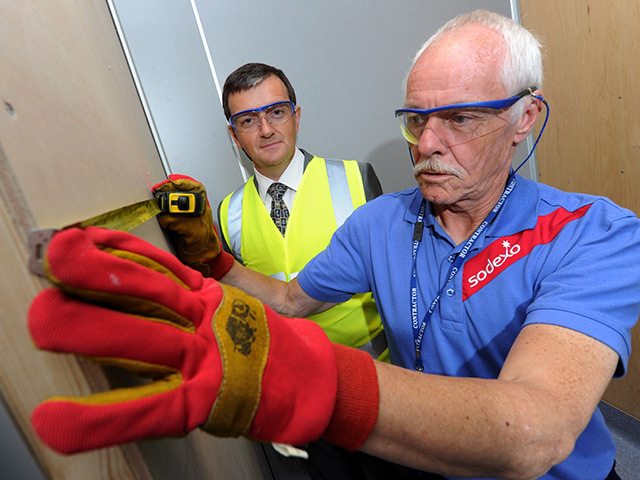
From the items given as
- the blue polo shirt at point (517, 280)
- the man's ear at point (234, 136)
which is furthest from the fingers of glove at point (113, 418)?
the man's ear at point (234, 136)

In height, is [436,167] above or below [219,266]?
above

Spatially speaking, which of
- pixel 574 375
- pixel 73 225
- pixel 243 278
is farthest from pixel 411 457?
pixel 243 278

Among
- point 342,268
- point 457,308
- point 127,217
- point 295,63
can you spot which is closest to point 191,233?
point 127,217

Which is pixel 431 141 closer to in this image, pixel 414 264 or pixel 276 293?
pixel 414 264

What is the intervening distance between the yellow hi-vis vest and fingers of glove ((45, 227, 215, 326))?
1211mm

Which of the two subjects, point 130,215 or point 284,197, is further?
point 284,197

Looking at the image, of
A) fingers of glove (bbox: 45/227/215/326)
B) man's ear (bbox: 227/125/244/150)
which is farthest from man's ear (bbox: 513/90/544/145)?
man's ear (bbox: 227/125/244/150)

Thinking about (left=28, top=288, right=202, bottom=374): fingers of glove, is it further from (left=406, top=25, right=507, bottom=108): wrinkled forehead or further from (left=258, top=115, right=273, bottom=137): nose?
(left=258, top=115, right=273, bottom=137): nose

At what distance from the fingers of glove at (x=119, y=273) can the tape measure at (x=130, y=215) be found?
2 centimetres

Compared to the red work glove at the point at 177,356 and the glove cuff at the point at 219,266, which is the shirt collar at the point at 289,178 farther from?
the red work glove at the point at 177,356

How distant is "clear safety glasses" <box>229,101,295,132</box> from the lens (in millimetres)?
1619

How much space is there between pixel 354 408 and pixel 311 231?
4.03 feet

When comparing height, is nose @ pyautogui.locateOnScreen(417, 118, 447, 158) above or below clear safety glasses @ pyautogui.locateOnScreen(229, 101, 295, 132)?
below

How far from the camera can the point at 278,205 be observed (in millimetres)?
1729
